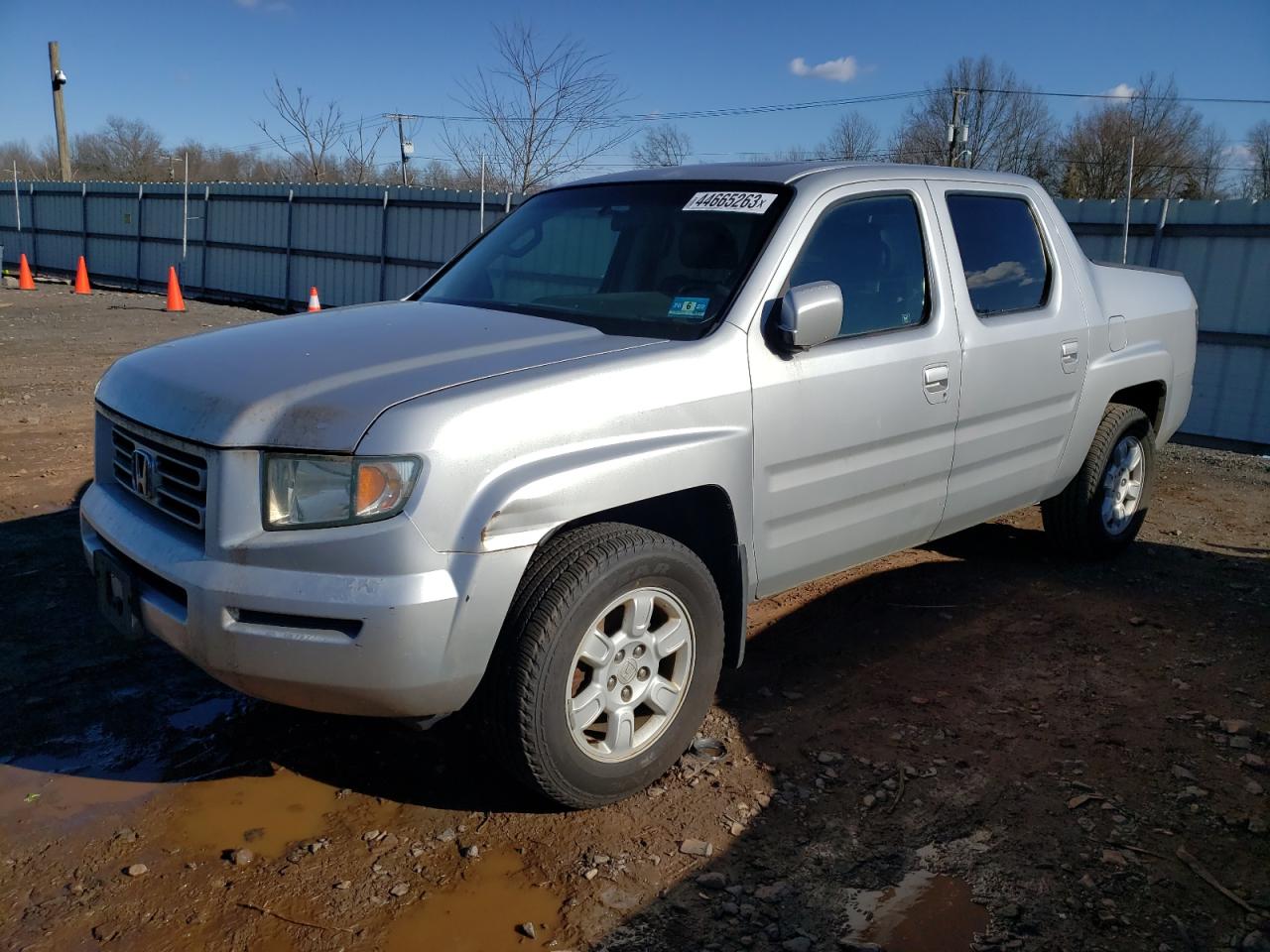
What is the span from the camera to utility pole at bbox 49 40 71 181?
31.5 metres

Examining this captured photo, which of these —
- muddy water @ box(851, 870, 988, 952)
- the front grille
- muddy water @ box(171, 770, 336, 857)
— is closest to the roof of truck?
the front grille

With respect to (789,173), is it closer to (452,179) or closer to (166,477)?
(166,477)

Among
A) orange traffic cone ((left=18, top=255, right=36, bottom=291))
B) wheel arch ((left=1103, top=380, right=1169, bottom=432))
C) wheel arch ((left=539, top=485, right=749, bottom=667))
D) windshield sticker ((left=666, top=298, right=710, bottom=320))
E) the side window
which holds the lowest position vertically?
orange traffic cone ((left=18, top=255, right=36, bottom=291))

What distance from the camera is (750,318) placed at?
11.0 ft

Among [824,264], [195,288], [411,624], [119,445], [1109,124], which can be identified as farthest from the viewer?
[1109,124]

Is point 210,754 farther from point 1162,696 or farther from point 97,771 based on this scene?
point 1162,696

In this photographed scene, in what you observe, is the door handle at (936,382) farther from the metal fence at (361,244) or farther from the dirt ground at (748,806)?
the metal fence at (361,244)

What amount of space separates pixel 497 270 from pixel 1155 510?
4.90 metres

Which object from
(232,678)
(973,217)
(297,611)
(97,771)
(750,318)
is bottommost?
(97,771)

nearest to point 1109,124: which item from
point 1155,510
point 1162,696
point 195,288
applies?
point 195,288

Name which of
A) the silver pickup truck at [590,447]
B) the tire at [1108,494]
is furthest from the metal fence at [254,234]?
the silver pickup truck at [590,447]

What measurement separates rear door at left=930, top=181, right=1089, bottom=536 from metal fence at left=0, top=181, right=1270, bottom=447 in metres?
5.65

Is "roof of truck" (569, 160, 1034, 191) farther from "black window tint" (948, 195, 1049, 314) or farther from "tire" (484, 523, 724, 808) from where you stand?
"tire" (484, 523, 724, 808)

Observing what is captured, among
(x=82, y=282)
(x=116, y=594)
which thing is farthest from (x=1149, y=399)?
(x=82, y=282)
